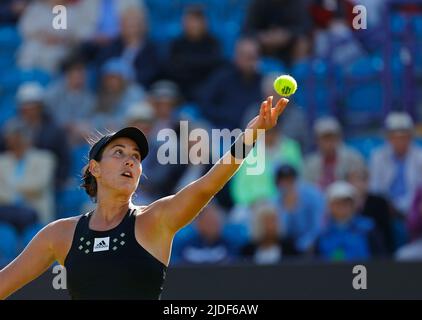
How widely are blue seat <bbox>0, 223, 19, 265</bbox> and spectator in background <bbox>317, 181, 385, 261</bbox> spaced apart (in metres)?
2.56

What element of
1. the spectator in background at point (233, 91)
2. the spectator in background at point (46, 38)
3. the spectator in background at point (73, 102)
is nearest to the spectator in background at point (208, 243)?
the spectator in background at point (233, 91)

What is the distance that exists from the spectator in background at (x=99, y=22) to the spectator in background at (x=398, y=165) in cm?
288

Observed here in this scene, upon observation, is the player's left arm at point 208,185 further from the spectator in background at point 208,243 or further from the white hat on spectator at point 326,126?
the white hat on spectator at point 326,126

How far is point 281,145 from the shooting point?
9.65 metres

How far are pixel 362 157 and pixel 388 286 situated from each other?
1571 millimetres

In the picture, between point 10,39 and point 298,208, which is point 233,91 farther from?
point 10,39

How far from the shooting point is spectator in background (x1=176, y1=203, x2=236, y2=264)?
29.7ft

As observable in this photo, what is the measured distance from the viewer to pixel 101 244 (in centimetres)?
467

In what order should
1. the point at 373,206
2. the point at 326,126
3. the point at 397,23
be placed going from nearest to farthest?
the point at 373,206 < the point at 326,126 < the point at 397,23

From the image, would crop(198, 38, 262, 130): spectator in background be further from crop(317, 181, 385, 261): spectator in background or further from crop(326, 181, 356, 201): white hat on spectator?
crop(317, 181, 385, 261): spectator in background

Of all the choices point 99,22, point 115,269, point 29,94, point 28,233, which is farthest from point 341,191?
point 115,269

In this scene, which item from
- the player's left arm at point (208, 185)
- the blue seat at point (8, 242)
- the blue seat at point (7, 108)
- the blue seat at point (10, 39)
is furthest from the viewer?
the blue seat at point (10, 39)

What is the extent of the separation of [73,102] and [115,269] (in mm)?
6021

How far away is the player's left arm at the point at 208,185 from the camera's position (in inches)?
172
